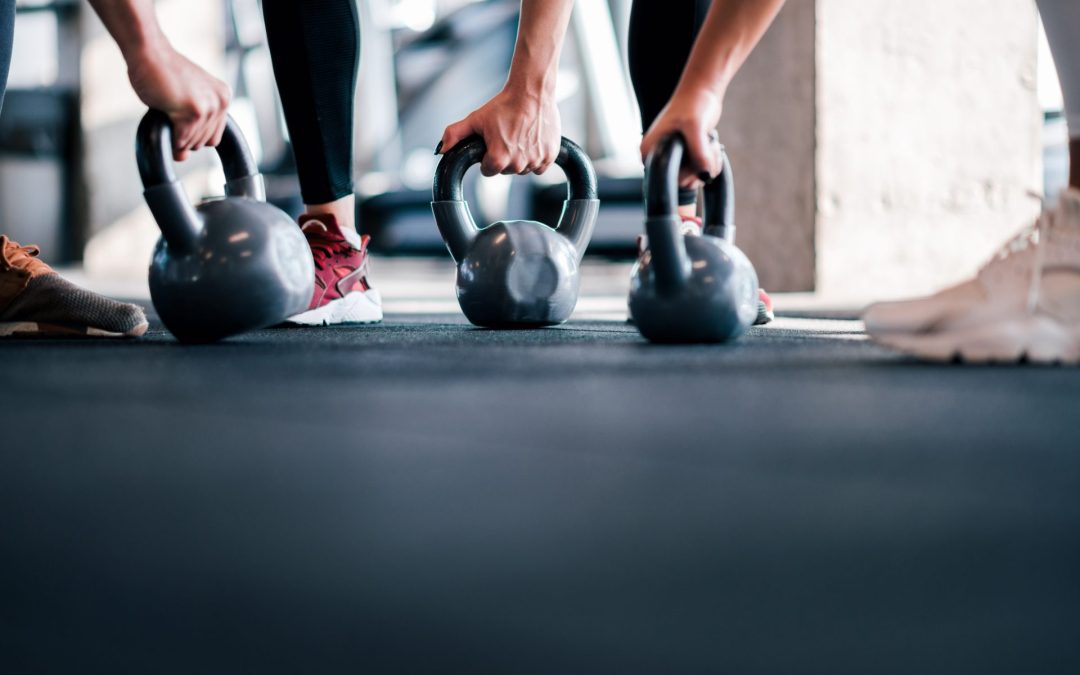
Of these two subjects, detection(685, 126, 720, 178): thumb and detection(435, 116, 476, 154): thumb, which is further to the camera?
detection(435, 116, 476, 154): thumb

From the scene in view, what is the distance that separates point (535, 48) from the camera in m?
1.68

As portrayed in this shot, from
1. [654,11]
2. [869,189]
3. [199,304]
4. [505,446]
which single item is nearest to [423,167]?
[869,189]

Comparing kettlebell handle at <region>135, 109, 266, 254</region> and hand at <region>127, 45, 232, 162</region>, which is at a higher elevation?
hand at <region>127, 45, 232, 162</region>

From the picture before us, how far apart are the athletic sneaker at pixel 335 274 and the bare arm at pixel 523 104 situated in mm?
340

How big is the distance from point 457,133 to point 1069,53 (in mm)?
902

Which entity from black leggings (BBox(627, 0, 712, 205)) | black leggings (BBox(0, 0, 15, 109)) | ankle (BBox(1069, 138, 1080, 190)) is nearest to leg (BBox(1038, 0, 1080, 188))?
ankle (BBox(1069, 138, 1080, 190))

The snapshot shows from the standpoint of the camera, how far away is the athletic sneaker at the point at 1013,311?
1115 mm

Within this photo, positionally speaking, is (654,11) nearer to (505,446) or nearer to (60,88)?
(505,446)

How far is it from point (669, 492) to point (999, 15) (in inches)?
145

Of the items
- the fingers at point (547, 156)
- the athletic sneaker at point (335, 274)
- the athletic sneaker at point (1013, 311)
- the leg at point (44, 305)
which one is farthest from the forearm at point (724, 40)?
the leg at point (44, 305)

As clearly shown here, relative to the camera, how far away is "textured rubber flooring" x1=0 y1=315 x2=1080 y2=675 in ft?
1.60

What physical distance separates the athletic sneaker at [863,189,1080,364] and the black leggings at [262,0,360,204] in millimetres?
1126

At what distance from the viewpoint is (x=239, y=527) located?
0.58 m

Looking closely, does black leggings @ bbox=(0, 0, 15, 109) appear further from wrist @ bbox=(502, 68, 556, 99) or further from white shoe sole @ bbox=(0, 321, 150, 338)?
wrist @ bbox=(502, 68, 556, 99)
